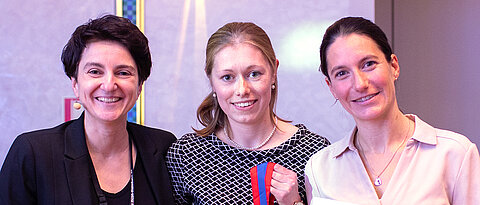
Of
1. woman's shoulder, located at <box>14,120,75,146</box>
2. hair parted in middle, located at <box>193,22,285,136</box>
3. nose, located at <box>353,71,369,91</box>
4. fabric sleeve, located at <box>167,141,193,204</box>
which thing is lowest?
fabric sleeve, located at <box>167,141,193,204</box>

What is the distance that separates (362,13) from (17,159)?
7.22ft

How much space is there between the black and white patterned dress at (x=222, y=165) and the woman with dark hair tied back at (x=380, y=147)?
1.01ft

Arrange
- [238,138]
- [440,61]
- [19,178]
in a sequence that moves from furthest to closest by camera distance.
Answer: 1. [440,61]
2. [238,138]
3. [19,178]

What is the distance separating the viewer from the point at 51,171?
189 centimetres

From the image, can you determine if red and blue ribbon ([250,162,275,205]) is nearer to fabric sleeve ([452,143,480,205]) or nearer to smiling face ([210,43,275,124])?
smiling face ([210,43,275,124])

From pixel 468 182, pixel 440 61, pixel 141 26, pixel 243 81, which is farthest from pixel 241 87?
pixel 440 61

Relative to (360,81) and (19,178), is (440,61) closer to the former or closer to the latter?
(360,81)

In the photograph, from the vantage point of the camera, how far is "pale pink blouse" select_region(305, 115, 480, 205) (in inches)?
59.4

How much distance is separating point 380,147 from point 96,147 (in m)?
1.17

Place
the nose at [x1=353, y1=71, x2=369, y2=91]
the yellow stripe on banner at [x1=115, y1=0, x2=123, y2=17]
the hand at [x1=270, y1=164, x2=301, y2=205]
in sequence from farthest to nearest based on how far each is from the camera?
1. the yellow stripe on banner at [x1=115, y1=0, x2=123, y2=17]
2. the hand at [x1=270, y1=164, x2=301, y2=205]
3. the nose at [x1=353, y1=71, x2=369, y2=91]

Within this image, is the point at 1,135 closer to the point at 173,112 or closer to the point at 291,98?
the point at 173,112

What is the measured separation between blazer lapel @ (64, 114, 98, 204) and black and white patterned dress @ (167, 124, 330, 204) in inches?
15.3

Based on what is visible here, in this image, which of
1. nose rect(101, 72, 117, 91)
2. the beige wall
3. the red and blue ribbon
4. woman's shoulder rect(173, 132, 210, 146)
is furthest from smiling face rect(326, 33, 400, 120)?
the beige wall

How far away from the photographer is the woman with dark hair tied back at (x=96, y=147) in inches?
73.4
